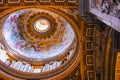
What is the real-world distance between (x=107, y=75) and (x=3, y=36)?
19.2 feet

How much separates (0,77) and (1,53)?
62.0 inches

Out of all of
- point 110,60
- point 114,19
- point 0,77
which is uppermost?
point 114,19

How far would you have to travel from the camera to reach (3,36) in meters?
15.2

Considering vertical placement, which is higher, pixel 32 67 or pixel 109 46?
pixel 109 46

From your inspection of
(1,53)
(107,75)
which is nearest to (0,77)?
(1,53)

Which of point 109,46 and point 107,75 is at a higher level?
point 109,46

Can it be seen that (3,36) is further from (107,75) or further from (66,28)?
(107,75)

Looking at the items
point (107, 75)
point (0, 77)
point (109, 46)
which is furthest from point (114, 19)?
point (0, 77)

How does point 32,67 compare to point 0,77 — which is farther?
point 32,67

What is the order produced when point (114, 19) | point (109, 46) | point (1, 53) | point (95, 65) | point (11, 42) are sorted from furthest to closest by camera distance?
point (11, 42)
point (1, 53)
point (95, 65)
point (109, 46)
point (114, 19)

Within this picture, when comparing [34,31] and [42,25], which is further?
[34,31]

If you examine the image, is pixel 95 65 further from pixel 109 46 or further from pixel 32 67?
pixel 32 67

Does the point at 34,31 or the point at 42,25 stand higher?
the point at 42,25

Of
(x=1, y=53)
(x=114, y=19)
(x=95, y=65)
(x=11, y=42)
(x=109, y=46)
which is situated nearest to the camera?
(x=114, y=19)
